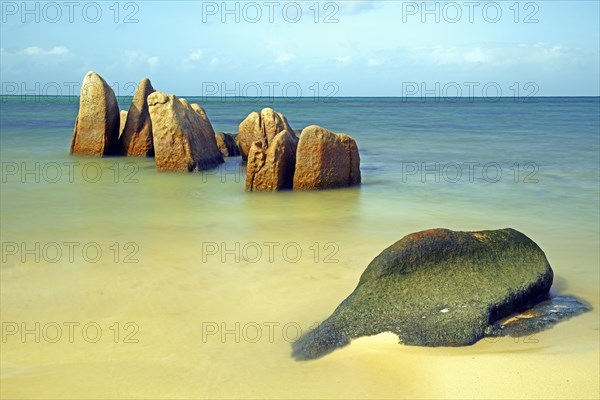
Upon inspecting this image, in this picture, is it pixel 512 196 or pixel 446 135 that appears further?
pixel 446 135

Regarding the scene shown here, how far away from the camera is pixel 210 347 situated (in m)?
4.03

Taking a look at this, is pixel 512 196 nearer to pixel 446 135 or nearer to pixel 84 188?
pixel 84 188

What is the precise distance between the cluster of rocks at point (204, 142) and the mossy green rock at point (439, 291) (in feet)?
16.4

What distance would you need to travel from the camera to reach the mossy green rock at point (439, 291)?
3.92 meters

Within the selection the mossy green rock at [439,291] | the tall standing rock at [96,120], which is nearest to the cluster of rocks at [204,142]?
the tall standing rock at [96,120]

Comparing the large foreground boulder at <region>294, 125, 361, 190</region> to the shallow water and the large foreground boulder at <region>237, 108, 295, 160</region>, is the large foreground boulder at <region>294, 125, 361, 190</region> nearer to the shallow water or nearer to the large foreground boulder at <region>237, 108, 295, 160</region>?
the shallow water

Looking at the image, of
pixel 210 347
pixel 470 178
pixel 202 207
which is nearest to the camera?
pixel 210 347

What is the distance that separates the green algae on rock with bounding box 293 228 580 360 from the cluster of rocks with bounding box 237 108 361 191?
491cm

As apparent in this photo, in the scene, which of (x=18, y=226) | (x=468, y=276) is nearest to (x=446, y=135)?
(x=18, y=226)

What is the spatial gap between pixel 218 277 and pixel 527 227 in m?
3.59

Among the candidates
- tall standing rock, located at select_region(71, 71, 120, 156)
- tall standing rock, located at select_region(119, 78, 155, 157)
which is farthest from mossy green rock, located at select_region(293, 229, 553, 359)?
tall standing rock, located at select_region(119, 78, 155, 157)

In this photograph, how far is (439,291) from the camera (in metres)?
4.17

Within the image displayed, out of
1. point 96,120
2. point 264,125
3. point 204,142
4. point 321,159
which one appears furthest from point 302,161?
point 96,120

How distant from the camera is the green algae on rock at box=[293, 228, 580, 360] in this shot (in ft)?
12.9
